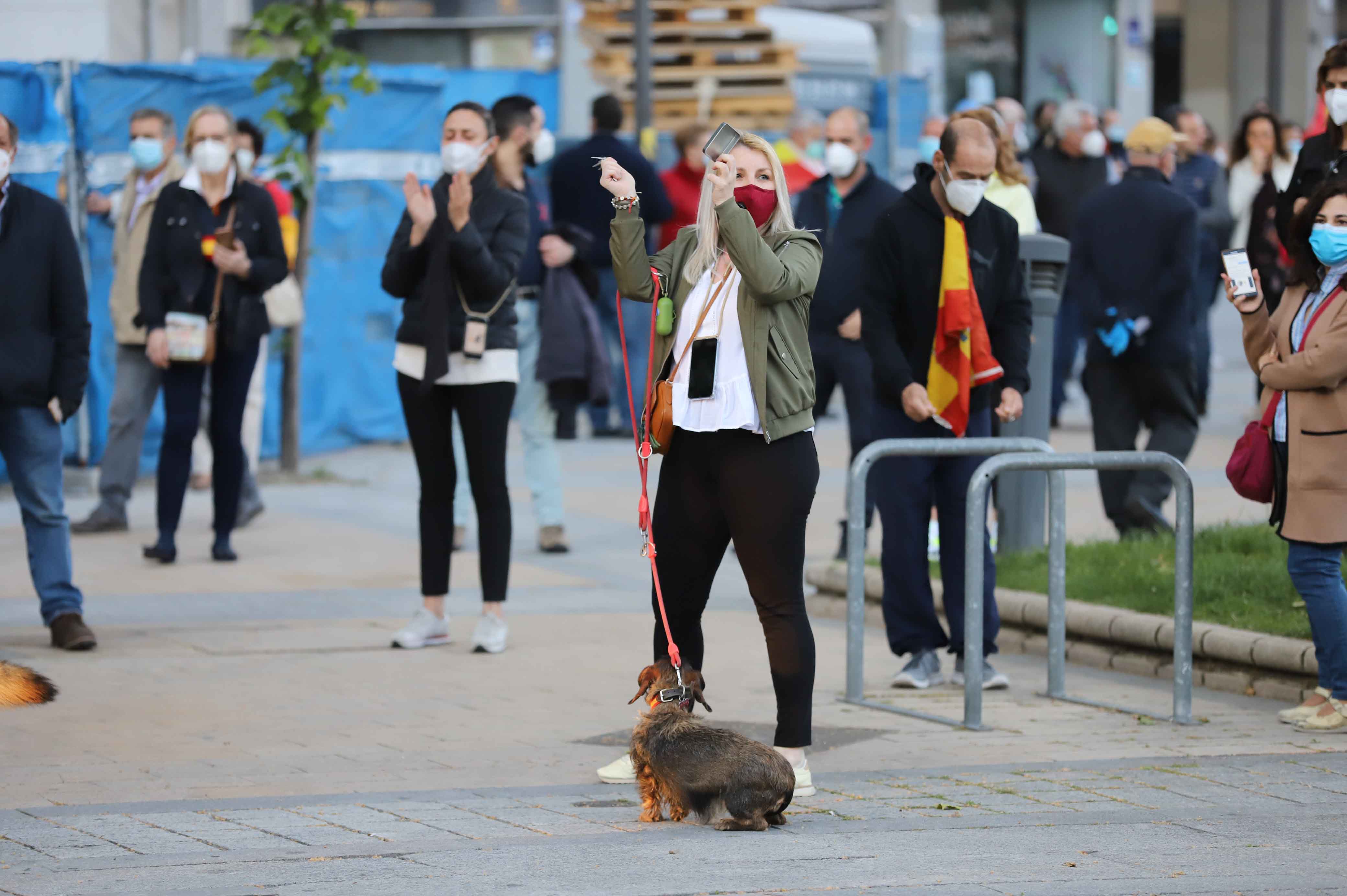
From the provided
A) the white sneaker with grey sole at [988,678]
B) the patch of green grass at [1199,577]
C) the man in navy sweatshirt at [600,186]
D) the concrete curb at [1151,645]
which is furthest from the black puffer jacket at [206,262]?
the white sneaker with grey sole at [988,678]

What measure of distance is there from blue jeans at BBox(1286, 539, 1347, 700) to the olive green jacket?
1947mm

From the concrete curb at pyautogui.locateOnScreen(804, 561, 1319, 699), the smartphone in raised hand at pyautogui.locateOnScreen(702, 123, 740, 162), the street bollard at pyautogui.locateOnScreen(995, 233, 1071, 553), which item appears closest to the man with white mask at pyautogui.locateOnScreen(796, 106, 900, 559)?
the street bollard at pyautogui.locateOnScreen(995, 233, 1071, 553)

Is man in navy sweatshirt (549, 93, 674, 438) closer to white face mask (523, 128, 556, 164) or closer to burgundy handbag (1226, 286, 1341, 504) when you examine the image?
white face mask (523, 128, 556, 164)

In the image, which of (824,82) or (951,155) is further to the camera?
(824,82)

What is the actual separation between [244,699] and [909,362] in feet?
8.74

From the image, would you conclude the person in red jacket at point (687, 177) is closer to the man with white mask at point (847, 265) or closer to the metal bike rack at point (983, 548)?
the man with white mask at point (847, 265)

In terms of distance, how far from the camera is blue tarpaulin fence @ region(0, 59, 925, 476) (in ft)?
37.4

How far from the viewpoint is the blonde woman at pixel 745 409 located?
17.1 feet

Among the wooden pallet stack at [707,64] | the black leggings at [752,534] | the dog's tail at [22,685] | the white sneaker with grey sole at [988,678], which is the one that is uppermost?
the wooden pallet stack at [707,64]

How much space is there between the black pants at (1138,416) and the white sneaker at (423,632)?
11.5ft

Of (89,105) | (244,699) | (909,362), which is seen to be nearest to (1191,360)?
(909,362)

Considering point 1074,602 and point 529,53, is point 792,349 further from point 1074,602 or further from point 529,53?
point 529,53

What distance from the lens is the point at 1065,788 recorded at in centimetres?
546

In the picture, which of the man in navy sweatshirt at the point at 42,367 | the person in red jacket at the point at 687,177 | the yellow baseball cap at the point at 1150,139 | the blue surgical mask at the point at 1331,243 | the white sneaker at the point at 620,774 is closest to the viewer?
the white sneaker at the point at 620,774
